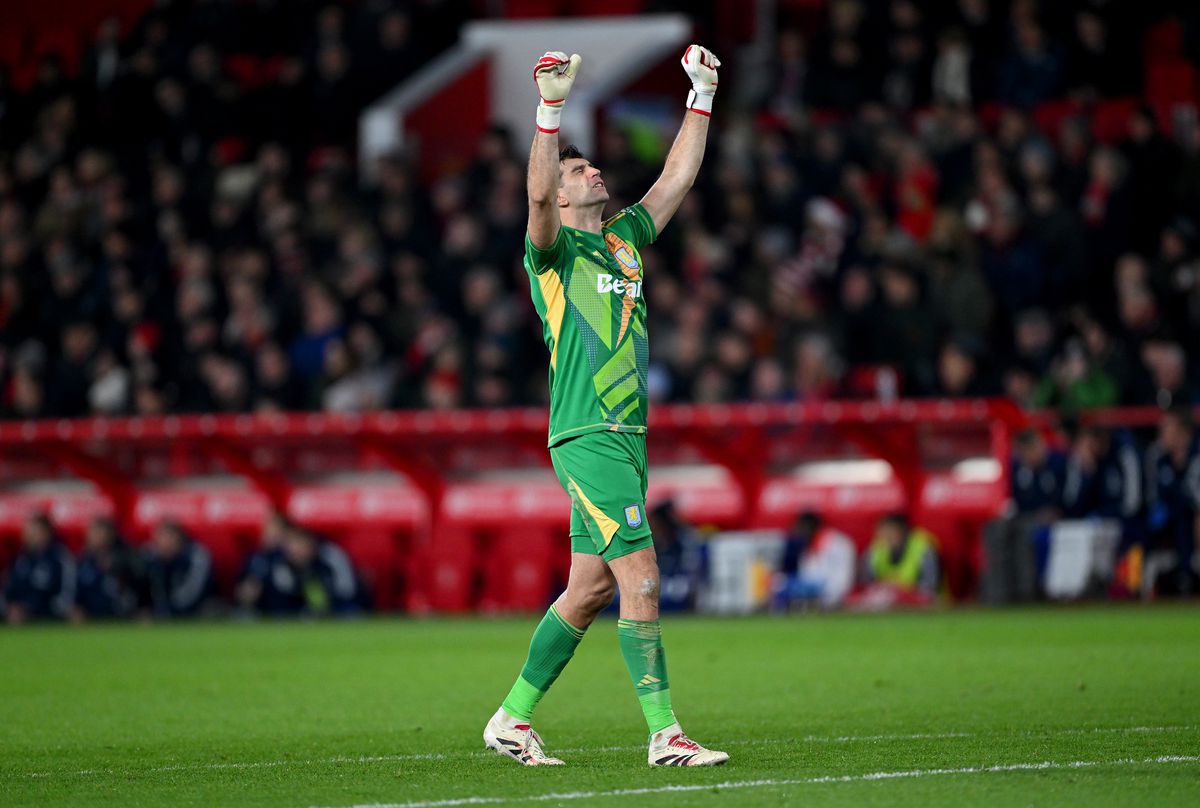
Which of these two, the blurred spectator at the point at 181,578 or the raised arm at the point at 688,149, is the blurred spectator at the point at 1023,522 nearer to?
the blurred spectator at the point at 181,578

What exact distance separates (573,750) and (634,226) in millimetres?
1995

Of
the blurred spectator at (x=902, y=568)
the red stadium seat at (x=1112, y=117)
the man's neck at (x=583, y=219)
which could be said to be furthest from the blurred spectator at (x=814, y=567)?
the man's neck at (x=583, y=219)

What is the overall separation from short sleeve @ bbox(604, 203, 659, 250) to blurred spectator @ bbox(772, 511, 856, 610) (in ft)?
30.4

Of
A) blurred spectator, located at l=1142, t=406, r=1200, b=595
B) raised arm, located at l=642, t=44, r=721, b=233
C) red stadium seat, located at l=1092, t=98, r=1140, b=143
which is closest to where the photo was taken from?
raised arm, located at l=642, t=44, r=721, b=233

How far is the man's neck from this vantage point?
7.04m

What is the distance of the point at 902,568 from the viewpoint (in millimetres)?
16094

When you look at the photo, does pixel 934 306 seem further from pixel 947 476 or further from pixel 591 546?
pixel 591 546

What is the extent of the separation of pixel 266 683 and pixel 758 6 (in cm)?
1639

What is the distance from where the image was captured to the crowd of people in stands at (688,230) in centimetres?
1728

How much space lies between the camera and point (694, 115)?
24.6 feet

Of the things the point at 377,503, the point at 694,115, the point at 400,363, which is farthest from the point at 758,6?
the point at 694,115

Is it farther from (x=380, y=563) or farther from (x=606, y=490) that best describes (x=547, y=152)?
(x=380, y=563)

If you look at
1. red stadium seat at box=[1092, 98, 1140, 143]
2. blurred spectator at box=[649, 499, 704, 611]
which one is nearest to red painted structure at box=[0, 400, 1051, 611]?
blurred spectator at box=[649, 499, 704, 611]

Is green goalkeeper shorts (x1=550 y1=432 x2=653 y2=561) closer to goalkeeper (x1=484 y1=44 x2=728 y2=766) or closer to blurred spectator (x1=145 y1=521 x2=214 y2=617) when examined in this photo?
goalkeeper (x1=484 y1=44 x2=728 y2=766)
